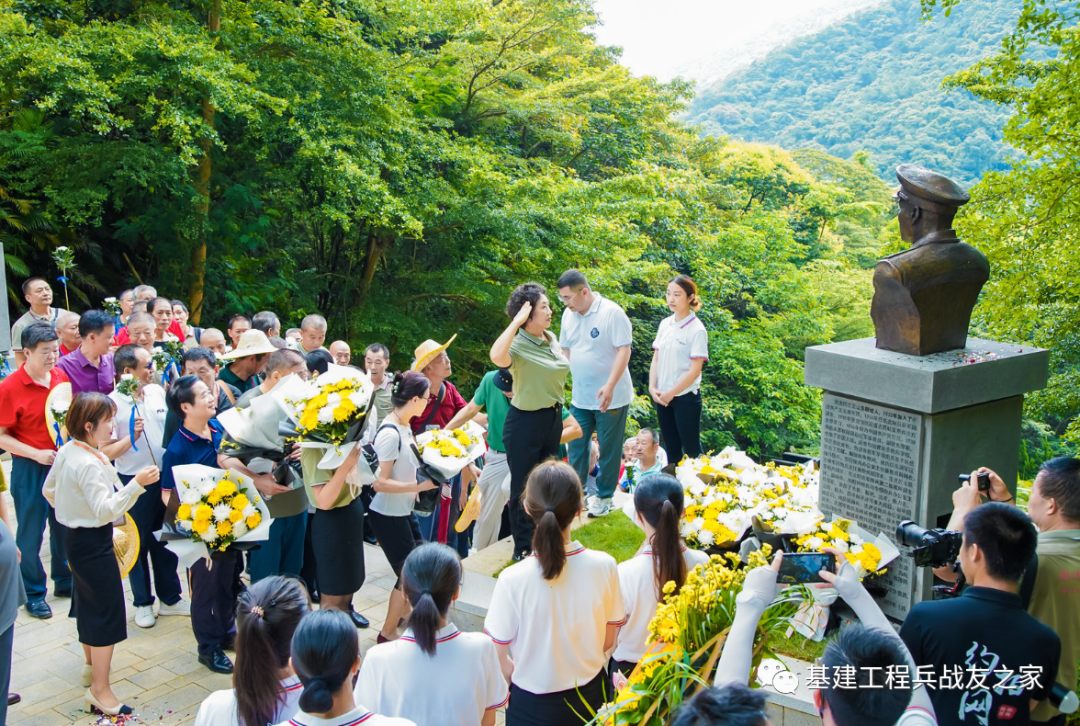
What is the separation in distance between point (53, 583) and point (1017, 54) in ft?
34.2

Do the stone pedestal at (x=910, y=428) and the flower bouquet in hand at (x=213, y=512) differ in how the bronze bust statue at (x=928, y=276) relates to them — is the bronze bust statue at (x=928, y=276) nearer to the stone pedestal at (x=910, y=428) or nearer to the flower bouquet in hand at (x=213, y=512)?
the stone pedestal at (x=910, y=428)

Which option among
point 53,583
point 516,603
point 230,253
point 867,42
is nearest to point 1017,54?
point 516,603

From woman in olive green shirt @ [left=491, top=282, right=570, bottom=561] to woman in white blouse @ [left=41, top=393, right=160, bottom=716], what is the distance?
244 centimetres

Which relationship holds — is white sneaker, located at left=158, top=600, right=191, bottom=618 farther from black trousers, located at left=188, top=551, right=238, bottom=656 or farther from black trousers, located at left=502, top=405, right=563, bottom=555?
black trousers, located at left=502, top=405, right=563, bottom=555

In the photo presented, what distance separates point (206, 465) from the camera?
201 inches

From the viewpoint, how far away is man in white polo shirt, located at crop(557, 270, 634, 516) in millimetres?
6441

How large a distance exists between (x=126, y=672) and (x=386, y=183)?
8.43 meters

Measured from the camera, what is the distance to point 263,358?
661cm

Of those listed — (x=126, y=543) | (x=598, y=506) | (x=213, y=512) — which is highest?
(x=213, y=512)

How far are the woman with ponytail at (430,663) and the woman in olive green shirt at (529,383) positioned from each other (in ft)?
8.80

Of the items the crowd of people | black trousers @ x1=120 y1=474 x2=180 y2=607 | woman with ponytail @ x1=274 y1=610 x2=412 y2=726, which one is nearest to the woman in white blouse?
the crowd of people

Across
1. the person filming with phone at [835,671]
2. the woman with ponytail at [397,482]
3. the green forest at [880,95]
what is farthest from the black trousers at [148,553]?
the green forest at [880,95]

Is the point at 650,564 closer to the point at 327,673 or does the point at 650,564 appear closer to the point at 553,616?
the point at 553,616

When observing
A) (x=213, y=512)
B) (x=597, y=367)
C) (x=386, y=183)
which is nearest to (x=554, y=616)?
(x=213, y=512)
